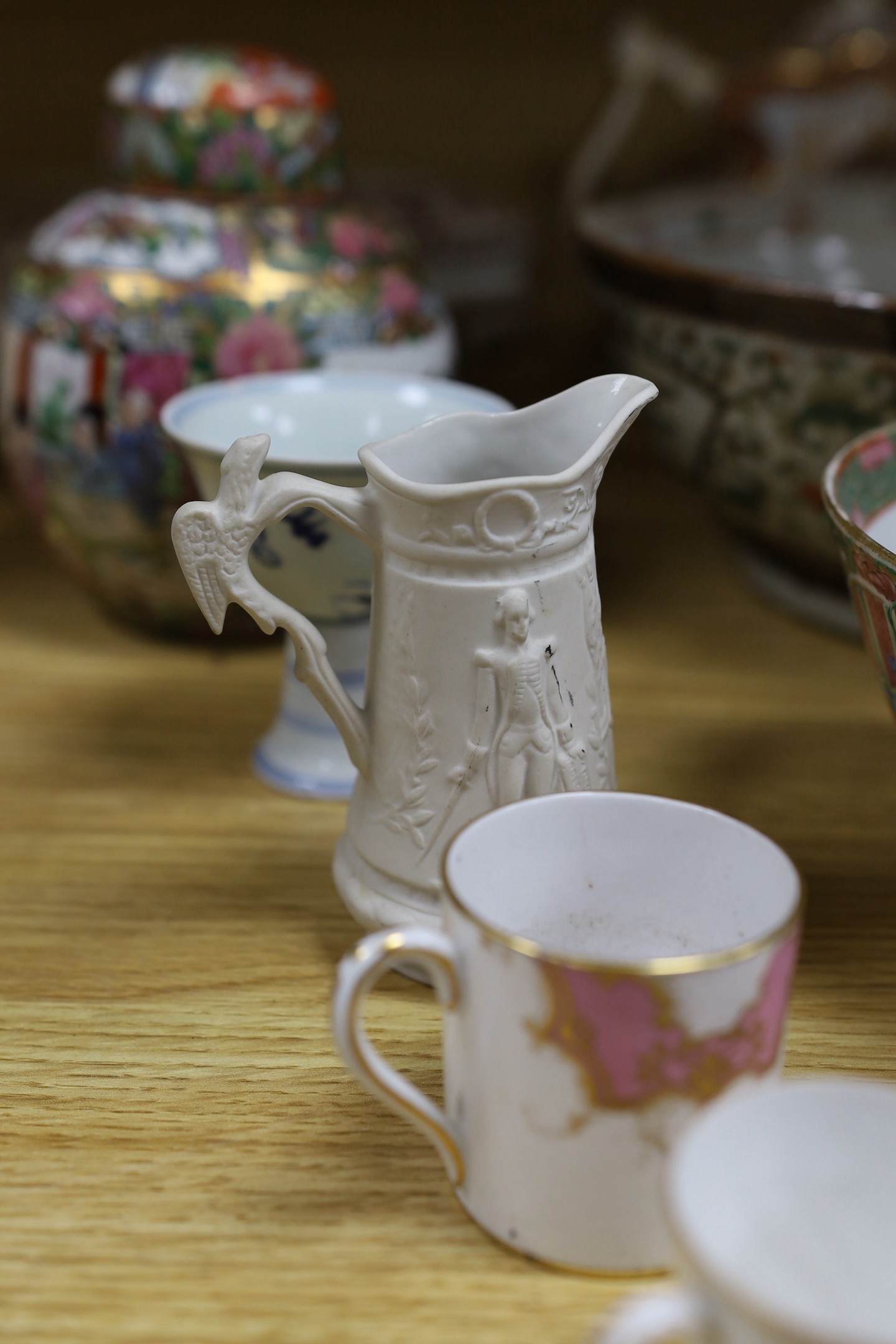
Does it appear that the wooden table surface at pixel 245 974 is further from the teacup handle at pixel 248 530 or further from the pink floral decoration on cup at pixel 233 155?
the pink floral decoration on cup at pixel 233 155

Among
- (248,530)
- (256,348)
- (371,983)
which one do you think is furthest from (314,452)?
(371,983)

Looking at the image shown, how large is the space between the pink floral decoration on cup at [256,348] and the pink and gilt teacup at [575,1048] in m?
0.33

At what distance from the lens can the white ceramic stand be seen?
1.96 feet

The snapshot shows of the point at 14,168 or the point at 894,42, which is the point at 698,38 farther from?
the point at 14,168

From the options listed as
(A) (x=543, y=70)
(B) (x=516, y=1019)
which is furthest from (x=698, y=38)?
(B) (x=516, y=1019)

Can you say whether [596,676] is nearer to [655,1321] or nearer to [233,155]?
[655,1321]

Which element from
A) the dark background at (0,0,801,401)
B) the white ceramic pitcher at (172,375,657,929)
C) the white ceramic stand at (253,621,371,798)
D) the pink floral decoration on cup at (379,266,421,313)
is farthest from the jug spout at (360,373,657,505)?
the dark background at (0,0,801,401)

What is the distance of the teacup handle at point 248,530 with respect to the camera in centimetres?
44

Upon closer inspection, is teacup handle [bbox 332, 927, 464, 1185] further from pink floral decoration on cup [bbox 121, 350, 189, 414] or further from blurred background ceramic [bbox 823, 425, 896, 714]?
pink floral decoration on cup [bbox 121, 350, 189, 414]

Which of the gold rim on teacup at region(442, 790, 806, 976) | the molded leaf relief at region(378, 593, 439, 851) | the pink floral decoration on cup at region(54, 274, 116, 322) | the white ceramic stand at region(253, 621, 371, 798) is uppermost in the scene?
the pink floral decoration on cup at region(54, 274, 116, 322)

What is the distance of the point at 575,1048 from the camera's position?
34cm

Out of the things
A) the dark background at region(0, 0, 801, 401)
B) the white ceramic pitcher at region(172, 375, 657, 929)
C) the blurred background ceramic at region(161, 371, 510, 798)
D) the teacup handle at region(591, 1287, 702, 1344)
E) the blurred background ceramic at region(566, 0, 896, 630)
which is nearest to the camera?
the teacup handle at region(591, 1287, 702, 1344)

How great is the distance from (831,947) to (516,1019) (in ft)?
0.68

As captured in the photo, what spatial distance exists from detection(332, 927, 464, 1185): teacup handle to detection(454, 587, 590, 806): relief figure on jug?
0.32ft
